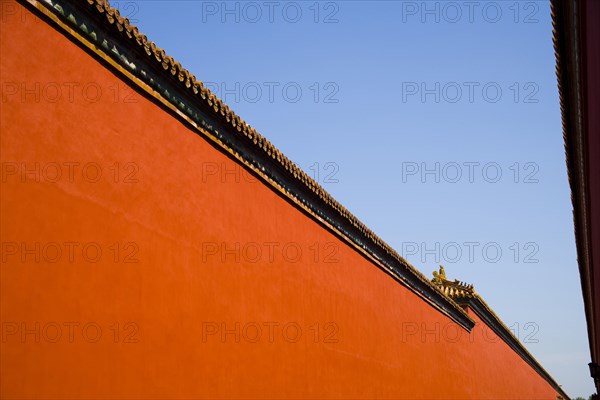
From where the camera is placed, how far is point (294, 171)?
645cm

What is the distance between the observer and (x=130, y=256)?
4.02 metres

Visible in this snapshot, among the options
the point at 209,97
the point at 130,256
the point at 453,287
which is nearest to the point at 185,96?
the point at 209,97

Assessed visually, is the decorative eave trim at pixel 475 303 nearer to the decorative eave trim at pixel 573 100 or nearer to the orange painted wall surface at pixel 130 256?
the decorative eave trim at pixel 573 100

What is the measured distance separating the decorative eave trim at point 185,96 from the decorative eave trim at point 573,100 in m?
2.67

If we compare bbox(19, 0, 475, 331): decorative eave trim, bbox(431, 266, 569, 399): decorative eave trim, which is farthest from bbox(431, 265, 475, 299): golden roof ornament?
bbox(19, 0, 475, 331): decorative eave trim

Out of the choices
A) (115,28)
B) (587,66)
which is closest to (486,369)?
(587,66)

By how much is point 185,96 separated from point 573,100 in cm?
298

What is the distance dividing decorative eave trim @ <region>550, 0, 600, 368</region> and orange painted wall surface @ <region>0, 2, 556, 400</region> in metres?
Result: 2.80

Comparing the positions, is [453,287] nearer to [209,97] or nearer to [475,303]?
[475,303]

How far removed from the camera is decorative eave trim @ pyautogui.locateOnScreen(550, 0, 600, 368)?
12.2 ft

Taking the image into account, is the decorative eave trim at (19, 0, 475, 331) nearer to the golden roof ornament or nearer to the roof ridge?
the roof ridge

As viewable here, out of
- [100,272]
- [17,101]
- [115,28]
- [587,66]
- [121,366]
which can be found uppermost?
[115,28]

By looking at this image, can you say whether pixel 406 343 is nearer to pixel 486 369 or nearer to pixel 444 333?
pixel 444 333

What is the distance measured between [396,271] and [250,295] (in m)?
4.73
